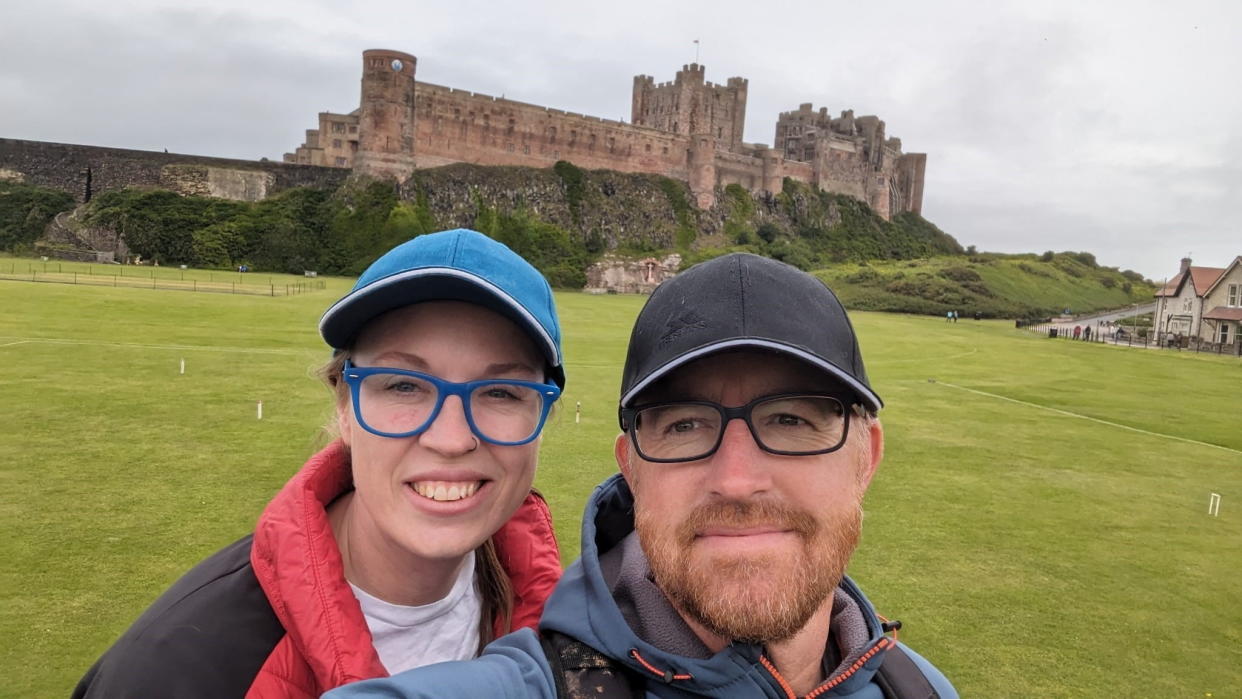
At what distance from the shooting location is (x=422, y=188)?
62094 millimetres

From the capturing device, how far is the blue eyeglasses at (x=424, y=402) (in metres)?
2.29

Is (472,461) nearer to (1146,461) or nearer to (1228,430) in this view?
(1146,461)

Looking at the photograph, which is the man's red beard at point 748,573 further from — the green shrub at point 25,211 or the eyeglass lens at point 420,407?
the green shrub at point 25,211

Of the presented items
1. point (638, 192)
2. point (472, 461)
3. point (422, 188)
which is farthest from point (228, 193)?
point (472, 461)

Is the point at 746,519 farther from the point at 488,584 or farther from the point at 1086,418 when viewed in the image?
the point at 1086,418

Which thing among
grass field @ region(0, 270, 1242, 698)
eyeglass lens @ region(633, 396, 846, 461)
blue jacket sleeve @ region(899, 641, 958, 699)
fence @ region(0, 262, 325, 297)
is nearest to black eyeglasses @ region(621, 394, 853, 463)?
eyeglass lens @ region(633, 396, 846, 461)

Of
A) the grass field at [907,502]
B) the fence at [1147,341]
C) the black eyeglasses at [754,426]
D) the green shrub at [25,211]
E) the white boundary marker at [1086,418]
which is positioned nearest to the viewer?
the black eyeglasses at [754,426]

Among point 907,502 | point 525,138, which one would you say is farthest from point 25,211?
point 907,502

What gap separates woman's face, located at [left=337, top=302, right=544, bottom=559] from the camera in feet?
7.54

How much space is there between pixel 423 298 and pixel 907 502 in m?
9.73

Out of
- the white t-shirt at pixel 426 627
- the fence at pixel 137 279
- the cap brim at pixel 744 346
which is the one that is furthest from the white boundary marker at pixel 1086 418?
the fence at pixel 137 279

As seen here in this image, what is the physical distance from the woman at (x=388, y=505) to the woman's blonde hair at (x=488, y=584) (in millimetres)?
60

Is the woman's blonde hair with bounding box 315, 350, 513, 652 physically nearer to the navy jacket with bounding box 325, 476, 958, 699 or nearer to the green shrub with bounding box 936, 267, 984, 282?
the navy jacket with bounding box 325, 476, 958, 699

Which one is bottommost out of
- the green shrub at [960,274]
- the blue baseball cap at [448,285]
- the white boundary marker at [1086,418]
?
the white boundary marker at [1086,418]
